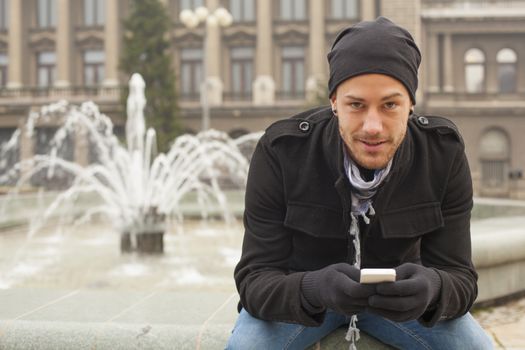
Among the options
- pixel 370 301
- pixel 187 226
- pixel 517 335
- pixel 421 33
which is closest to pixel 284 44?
pixel 421 33

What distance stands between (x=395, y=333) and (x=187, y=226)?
33.6 ft

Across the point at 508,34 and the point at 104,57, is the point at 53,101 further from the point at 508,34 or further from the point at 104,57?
the point at 508,34

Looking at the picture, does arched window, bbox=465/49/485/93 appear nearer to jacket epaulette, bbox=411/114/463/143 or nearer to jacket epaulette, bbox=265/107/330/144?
jacket epaulette, bbox=411/114/463/143

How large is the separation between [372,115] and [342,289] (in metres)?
0.58

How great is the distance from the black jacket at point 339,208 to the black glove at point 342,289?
0.80 ft

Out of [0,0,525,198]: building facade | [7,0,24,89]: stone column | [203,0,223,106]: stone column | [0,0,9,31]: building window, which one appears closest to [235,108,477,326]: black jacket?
[0,0,525,198]: building facade

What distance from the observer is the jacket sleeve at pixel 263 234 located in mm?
2156

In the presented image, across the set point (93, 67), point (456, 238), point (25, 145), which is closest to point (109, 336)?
point (456, 238)

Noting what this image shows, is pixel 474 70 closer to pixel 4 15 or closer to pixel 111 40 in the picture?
pixel 111 40

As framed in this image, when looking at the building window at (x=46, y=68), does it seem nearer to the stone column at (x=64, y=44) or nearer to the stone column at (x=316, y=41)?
the stone column at (x=64, y=44)

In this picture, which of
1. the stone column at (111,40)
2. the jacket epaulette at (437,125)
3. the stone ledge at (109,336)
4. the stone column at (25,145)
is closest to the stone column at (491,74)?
the stone column at (111,40)

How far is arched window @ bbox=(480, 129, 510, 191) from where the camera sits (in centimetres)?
3072

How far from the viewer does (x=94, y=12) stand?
35344 mm

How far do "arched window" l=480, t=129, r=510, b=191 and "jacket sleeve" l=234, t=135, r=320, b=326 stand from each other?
3055 centimetres
